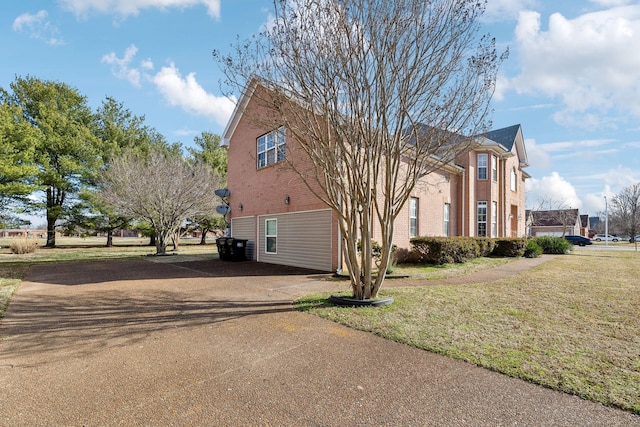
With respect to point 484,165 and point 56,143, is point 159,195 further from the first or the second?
point 484,165

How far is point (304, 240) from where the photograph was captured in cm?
1291

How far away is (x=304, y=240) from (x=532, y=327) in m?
8.59

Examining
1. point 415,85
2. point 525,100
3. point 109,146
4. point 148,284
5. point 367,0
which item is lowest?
point 148,284

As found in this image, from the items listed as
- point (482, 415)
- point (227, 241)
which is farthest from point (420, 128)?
point (227, 241)

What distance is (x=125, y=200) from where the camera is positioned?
1958cm

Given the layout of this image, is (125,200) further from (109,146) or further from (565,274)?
(565,274)

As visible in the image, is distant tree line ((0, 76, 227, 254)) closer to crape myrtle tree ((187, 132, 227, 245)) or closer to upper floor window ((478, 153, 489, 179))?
crape myrtle tree ((187, 132, 227, 245))

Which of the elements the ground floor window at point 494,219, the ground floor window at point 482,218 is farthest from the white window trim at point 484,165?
the ground floor window at point 494,219

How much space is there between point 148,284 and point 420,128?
8.09 meters

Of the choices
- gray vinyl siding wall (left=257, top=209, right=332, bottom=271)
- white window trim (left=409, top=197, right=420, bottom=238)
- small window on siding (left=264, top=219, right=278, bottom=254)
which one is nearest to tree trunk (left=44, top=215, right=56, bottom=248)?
small window on siding (left=264, top=219, right=278, bottom=254)

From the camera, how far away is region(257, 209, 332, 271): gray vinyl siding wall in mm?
11906

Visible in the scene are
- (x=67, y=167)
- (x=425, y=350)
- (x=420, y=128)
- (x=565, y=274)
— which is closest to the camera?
(x=425, y=350)

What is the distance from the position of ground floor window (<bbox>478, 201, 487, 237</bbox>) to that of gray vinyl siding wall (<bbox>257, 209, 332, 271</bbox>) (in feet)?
40.6

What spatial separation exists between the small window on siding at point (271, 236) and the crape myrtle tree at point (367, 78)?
787 centimetres
